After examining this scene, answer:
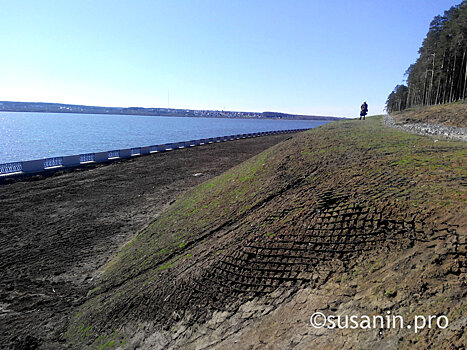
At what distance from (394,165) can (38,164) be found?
84.1 feet

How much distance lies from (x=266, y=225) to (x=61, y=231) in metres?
9.45

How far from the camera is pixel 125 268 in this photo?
8.91 metres

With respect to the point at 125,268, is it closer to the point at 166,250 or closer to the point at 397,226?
the point at 166,250

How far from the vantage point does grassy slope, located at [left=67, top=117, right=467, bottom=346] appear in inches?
212

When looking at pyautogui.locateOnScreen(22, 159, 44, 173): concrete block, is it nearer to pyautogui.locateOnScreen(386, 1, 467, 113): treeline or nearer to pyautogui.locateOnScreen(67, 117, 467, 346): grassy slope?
pyautogui.locateOnScreen(67, 117, 467, 346): grassy slope

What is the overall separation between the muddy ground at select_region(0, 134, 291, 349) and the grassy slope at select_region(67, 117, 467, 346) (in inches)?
31.9

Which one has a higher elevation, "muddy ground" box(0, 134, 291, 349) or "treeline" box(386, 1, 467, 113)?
"treeline" box(386, 1, 467, 113)

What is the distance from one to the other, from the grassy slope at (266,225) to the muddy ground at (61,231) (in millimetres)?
810

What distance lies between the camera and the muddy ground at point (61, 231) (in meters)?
7.57

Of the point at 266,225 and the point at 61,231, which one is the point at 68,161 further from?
the point at 266,225

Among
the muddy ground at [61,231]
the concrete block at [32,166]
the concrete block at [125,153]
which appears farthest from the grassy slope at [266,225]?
the concrete block at [125,153]

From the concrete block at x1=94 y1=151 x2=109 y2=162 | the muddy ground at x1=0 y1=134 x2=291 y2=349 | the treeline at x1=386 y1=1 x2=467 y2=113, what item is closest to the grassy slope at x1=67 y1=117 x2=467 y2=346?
the muddy ground at x1=0 y1=134 x2=291 y2=349

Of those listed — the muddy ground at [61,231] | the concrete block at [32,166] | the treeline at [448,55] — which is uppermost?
the treeline at [448,55]

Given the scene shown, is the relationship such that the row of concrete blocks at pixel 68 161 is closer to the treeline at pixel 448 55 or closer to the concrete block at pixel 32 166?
the concrete block at pixel 32 166
